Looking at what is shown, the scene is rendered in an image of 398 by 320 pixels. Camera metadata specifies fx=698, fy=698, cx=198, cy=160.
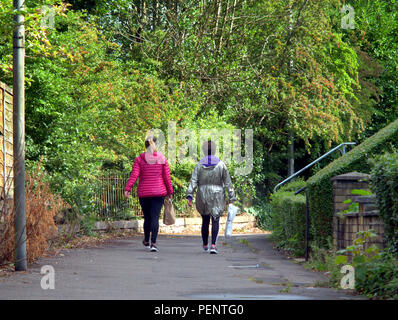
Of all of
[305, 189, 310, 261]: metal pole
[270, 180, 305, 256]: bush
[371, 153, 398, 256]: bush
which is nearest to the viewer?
[371, 153, 398, 256]: bush

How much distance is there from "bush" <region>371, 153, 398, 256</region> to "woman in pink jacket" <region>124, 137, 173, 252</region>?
16.6 ft

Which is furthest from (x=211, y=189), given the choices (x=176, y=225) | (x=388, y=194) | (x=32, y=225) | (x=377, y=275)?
(x=176, y=225)

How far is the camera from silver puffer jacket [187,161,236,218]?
12.2m

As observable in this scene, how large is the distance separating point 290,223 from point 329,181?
214cm

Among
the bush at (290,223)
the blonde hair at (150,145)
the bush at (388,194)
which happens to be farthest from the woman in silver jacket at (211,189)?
the bush at (388,194)

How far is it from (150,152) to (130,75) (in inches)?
373

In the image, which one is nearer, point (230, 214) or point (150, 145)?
point (150, 145)

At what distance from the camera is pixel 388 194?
24.3 feet

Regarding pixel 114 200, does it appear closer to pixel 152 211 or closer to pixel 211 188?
pixel 152 211

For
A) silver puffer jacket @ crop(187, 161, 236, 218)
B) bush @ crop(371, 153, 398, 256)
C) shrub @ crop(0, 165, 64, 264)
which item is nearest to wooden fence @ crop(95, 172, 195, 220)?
silver puffer jacket @ crop(187, 161, 236, 218)

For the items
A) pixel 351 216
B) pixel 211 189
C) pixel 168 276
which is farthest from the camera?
pixel 211 189

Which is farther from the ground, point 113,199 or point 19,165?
point 19,165

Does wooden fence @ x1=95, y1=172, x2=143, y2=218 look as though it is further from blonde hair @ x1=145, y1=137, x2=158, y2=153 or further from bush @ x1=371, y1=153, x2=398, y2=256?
bush @ x1=371, y1=153, x2=398, y2=256

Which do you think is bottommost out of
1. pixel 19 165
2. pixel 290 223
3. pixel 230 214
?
pixel 290 223
